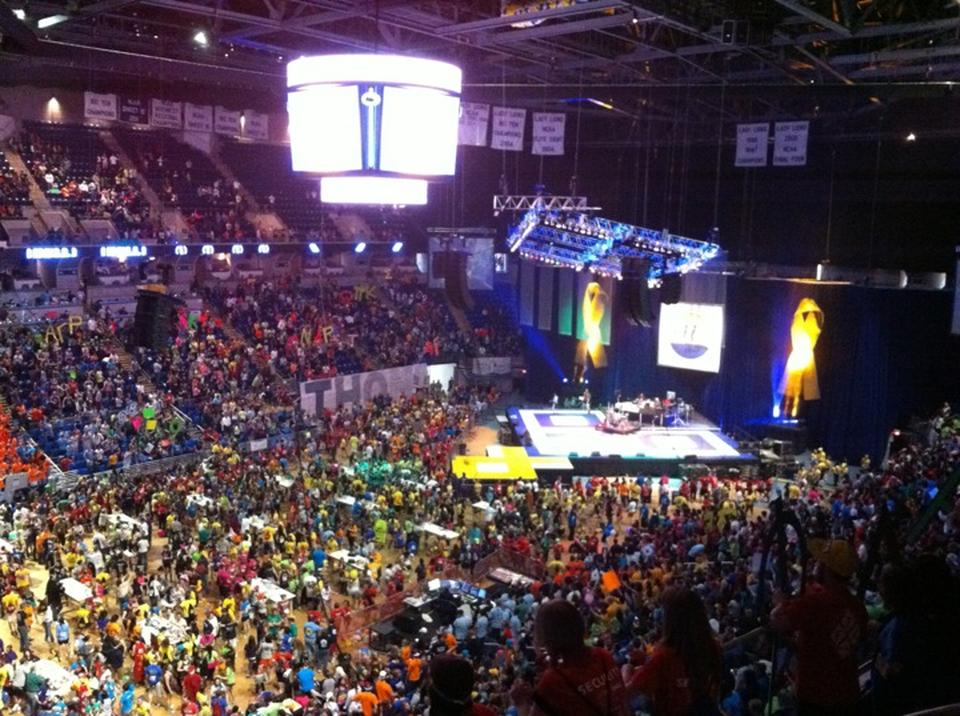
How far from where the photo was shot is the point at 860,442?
2366cm

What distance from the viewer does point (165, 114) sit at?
2344 cm

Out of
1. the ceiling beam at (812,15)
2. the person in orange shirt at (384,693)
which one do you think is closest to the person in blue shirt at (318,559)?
the person in orange shirt at (384,693)

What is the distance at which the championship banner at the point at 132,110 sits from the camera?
22688 millimetres

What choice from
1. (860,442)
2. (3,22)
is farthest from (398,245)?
(3,22)

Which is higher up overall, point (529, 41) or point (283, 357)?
point (529, 41)

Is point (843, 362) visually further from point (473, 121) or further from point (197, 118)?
point (197, 118)

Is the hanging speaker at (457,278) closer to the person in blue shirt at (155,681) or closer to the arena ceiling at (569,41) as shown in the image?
the arena ceiling at (569,41)

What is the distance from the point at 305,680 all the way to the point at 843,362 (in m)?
17.4

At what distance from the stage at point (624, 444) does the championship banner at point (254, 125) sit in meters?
11.7

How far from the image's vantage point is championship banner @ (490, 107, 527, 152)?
17578mm

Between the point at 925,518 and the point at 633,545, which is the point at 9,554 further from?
the point at 925,518

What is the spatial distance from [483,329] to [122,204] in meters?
13.3

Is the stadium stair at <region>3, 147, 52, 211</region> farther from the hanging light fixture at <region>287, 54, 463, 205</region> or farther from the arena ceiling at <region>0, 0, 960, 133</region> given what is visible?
the hanging light fixture at <region>287, 54, 463, 205</region>

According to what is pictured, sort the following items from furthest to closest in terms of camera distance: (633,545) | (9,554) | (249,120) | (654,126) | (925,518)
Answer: (654,126)
(249,120)
(633,545)
(9,554)
(925,518)
